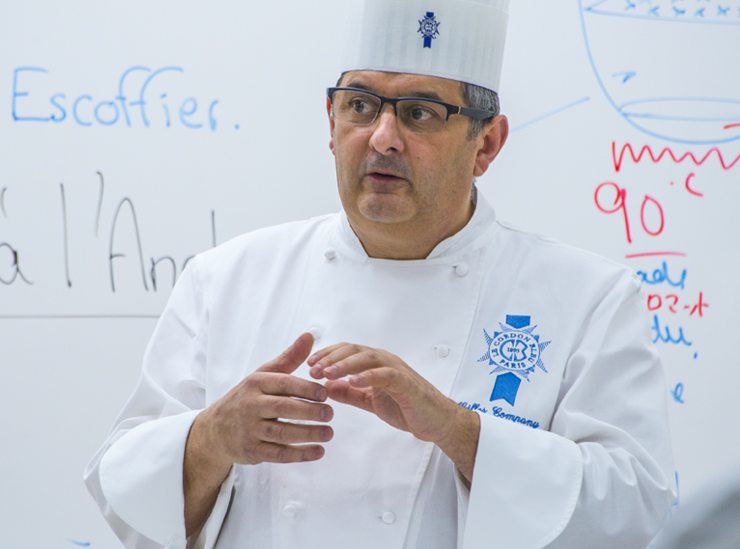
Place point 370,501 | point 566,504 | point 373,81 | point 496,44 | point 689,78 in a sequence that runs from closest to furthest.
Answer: point 566,504 → point 370,501 → point 373,81 → point 496,44 → point 689,78

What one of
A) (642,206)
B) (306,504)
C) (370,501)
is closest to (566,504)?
(370,501)

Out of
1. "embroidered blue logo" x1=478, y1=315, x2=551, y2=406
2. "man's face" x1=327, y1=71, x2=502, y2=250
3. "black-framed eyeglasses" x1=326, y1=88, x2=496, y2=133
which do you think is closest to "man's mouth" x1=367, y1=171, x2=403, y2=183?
"man's face" x1=327, y1=71, x2=502, y2=250

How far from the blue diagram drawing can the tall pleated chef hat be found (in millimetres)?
538

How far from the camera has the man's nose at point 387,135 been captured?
1.71 meters

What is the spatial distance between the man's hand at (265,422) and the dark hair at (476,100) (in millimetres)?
638

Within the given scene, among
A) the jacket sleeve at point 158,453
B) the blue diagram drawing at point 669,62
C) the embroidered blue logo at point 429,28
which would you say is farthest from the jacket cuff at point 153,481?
the blue diagram drawing at point 669,62

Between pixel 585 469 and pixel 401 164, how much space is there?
704mm

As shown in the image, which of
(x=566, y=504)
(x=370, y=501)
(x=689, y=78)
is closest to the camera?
(x=566, y=504)

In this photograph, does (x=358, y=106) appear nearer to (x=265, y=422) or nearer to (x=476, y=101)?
(x=476, y=101)

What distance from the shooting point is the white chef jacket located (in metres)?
1.53

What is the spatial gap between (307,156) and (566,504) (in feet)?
4.19

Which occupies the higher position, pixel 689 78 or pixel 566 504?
pixel 689 78

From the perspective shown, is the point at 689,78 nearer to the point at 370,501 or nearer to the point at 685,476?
the point at 685,476

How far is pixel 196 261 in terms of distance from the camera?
199 centimetres
